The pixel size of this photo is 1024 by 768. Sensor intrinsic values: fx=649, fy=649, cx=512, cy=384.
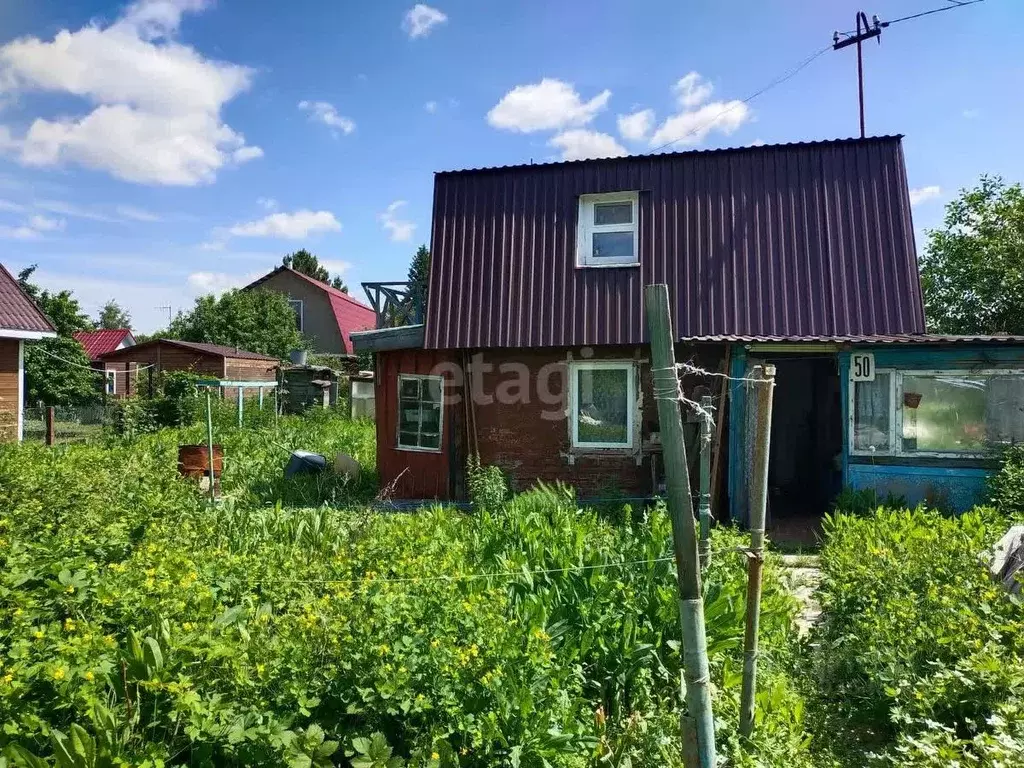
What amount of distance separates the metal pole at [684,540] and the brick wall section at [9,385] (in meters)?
15.9

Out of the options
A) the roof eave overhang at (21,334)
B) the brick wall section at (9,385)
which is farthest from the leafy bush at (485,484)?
the roof eave overhang at (21,334)

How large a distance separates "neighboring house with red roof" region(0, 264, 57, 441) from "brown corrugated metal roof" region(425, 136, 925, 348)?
9.73 meters

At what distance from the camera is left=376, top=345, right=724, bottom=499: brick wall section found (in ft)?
34.2

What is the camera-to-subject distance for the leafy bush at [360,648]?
280 centimetres

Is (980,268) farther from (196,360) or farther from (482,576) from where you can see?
(196,360)

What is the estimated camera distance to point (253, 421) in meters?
19.4

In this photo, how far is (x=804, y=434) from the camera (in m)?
12.5

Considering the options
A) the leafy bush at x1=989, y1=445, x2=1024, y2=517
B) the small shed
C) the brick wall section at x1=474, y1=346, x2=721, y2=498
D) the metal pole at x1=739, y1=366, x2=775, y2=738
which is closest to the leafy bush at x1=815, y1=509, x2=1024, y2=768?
the metal pole at x1=739, y1=366, x2=775, y2=738

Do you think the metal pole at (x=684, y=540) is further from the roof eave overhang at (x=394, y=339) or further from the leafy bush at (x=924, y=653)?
the roof eave overhang at (x=394, y=339)

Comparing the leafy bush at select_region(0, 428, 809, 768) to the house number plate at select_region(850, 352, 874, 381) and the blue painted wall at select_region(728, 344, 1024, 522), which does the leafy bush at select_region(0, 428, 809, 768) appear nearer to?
the blue painted wall at select_region(728, 344, 1024, 522)

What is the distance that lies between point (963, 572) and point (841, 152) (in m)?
8.17

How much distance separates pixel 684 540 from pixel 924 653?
87.1 inches

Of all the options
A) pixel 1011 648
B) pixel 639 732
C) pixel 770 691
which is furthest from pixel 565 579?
pixel 1011 648

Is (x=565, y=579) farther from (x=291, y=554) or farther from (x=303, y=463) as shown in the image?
(x=303, y=463)
